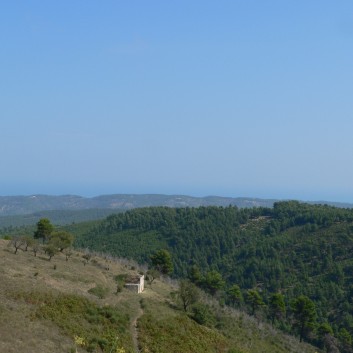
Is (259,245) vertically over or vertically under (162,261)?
under

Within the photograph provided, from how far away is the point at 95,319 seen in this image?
140ft

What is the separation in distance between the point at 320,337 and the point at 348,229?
55.6m

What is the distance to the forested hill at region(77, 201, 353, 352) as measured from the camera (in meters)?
97.9

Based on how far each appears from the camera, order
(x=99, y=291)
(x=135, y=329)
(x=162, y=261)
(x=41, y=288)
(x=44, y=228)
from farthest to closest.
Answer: (x=162, y=261) < (x=44, y=228) < (x=99, y=291) < (x=135, y=329) < (x=41, y=288)

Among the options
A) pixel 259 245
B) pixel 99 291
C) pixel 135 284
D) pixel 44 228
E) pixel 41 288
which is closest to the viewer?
pixel 41 288

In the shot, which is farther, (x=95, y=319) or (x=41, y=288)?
(x=41, y=288)

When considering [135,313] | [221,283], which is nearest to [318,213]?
[221,283]

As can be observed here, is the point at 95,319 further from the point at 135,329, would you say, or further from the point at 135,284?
the point at 135,284

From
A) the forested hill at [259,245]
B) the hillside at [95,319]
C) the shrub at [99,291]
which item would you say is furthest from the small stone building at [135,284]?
the forested hill at [259,245]

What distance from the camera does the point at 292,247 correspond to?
12638cm

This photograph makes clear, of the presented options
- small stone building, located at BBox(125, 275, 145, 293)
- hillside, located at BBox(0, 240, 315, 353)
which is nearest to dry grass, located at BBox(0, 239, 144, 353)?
hillside, located at BBox(0, 240, 315, 353)

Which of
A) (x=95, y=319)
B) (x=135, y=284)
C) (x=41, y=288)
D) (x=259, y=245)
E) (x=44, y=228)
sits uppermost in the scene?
(x=44, y=228)

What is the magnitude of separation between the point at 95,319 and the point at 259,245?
327ft

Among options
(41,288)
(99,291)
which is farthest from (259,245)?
(41,288)
